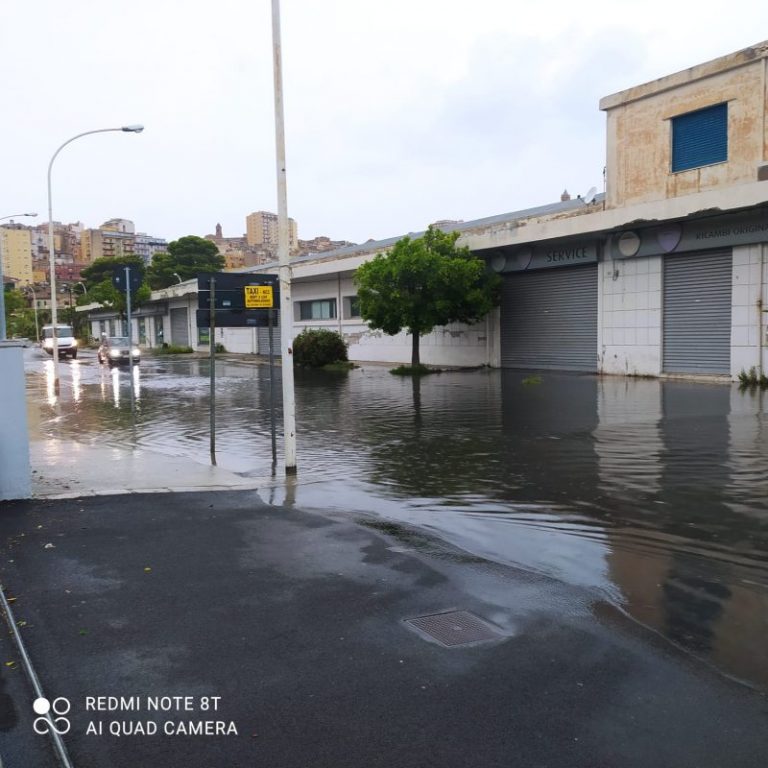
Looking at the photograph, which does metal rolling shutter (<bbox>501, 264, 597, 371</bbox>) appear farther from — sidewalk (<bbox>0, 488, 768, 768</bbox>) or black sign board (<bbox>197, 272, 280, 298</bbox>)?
sidewalk (<bbox>0, 488, 768, 768</bbox>)

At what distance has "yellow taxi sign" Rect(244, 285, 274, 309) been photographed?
11.1 m

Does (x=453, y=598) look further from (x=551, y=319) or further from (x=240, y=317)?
(x=551, y=319)

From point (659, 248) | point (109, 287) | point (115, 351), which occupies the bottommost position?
point (115, 351)

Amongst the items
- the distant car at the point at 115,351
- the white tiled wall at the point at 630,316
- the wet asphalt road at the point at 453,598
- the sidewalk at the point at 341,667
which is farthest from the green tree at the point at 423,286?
the sidewalk at the point at 341,667

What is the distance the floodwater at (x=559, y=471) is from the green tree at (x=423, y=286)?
6101 millimetres

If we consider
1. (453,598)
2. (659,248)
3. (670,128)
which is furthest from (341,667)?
(670,128)

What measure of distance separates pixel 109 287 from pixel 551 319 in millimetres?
52766

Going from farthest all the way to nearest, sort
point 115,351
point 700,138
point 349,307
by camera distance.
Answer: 1. point 115,351
2. point 349,307
3. point 700,138

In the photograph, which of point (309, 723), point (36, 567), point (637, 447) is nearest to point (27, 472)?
point (36, 567)

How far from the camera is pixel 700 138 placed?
22938mm

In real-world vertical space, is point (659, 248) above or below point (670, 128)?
below

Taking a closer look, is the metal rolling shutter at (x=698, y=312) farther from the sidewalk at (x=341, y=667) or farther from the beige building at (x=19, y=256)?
the beige building at (x=19, y=256)

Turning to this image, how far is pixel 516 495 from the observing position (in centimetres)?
869

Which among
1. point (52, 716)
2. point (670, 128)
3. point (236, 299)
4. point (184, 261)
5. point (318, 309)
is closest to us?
point (52, 716)
